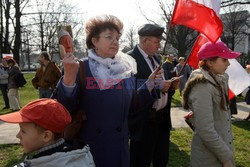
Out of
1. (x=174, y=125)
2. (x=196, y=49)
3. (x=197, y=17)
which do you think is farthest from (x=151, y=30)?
(x=174, y=125)

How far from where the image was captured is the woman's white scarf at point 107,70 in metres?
2.10

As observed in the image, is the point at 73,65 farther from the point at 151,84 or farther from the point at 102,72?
the point at 151,84

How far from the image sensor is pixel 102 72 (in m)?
2.13

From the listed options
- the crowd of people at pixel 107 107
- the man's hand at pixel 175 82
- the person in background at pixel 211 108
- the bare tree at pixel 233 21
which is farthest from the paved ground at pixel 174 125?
the bare tree at pixel 233 21

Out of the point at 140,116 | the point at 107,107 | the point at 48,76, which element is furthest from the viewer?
the point at 48,76

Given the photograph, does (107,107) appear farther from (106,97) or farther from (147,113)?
(147,113)

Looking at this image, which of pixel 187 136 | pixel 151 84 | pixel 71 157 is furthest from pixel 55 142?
pixel 187 136

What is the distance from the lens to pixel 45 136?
5.61ft

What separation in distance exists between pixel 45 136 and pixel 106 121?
498mm

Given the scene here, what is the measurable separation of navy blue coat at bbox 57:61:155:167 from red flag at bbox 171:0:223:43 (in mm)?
910

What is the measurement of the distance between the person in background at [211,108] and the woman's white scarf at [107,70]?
644 millimetres

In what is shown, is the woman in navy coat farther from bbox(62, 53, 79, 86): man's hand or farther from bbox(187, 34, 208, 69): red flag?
bbox(187, 34, 208, 69): red flag

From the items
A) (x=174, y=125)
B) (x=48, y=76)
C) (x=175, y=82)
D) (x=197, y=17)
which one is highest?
(x=197, y=17)

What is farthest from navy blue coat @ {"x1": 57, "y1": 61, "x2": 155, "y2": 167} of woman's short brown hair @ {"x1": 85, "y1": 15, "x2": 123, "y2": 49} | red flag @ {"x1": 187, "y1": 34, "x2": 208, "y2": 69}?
red flag @ {"x1": 187, "y1": 34, "x2": 208, "y2": 69}
